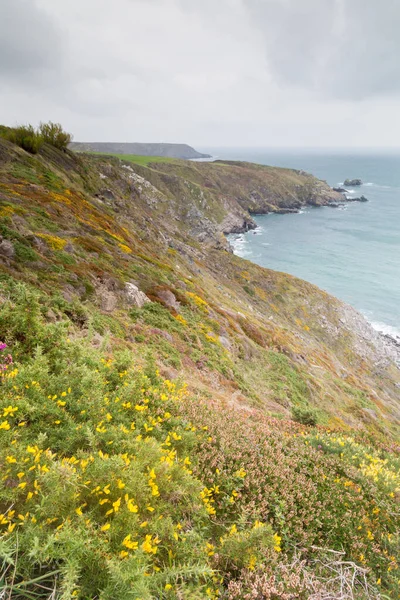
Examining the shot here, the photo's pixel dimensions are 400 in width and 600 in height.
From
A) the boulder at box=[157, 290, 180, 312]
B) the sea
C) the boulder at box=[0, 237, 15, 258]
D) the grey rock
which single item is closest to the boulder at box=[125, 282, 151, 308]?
the grey rock

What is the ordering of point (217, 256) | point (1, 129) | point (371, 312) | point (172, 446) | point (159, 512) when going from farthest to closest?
point (371, 312) → point (217, 256) → point (1, 129) → point (172, 446) → point (159, 512)

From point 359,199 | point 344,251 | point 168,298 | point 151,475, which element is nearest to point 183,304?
point 168,298

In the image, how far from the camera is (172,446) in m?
6.75

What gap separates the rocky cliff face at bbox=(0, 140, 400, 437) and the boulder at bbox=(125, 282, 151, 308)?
0.32 ft

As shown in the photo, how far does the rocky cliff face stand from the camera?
1728cm

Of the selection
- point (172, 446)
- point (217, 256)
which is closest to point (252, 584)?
point (172, 446)

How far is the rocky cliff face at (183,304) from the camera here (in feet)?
56.7

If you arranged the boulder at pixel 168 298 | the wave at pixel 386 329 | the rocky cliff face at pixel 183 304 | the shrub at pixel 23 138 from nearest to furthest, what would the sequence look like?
the rocky cliff face at pixel 183 304
the boulder at pixel 168 298
the shrub at pixel 23 138
the wave at pixel 386 329

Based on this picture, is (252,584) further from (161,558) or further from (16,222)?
(16,222)

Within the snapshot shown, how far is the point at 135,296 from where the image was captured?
2123 centimetres

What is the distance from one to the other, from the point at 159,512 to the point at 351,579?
351 cm

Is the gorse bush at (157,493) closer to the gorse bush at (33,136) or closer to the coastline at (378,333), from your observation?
the gorse bush at (33,136)

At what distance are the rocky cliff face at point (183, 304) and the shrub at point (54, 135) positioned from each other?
2.20 meters

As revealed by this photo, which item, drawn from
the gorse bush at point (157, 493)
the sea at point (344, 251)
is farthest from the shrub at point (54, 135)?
the sea at point (344, 251)
